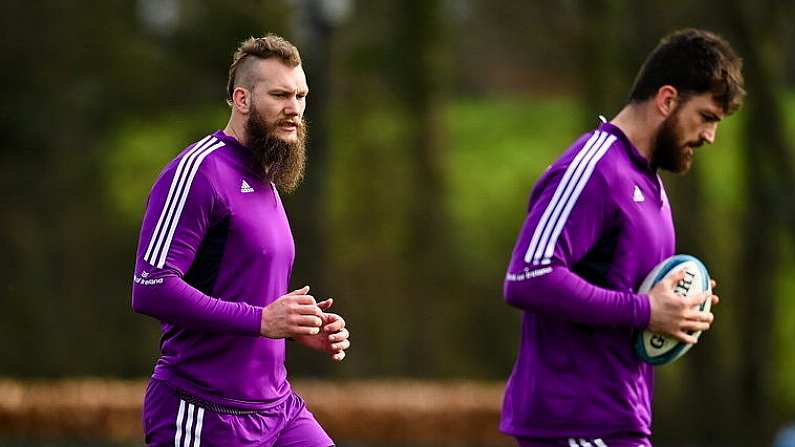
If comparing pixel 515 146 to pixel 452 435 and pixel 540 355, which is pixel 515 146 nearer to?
pixel 452 435

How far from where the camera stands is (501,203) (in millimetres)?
25984

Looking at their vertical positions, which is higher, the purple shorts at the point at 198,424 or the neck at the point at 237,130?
the neck at the point at 237,130

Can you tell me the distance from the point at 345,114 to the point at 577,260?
1789 cm

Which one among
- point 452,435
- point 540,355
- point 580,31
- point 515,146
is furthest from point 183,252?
point 515,146

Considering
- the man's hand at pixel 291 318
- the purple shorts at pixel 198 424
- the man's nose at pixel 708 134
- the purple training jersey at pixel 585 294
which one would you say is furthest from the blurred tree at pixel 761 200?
the man's hand at pixel 291 318

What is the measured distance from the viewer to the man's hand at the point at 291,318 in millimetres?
5039

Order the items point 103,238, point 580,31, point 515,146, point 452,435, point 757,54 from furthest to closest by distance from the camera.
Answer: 1. point 515,146
2. point 103,238
3. point 580,31
4. point 757,54
5. point 452,435

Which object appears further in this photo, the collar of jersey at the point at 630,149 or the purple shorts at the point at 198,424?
the collar of jersey at the point at 630,149

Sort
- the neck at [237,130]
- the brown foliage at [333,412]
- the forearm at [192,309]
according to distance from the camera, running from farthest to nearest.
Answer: the brown foliage at [333,412]
the neck at [237,130]
the forearm at [192,309]

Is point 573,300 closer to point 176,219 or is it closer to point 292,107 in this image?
point 292,107

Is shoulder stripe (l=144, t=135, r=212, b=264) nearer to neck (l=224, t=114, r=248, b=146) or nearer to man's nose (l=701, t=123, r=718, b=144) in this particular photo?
neck (l=224, t=114, r=248, b=146)

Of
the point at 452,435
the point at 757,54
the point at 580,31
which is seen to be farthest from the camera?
the point at 580,31

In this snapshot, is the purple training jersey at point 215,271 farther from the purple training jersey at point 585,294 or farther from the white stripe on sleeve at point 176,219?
the purple training jersey at point 585,294

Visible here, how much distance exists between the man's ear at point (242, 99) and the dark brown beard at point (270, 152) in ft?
0.11
